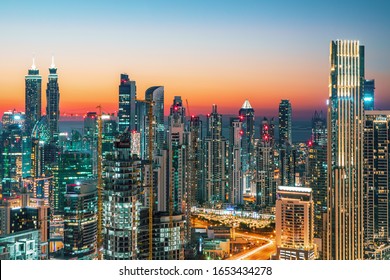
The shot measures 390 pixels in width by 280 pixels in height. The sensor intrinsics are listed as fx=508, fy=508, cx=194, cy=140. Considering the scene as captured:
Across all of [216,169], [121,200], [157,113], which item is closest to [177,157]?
[216,169]

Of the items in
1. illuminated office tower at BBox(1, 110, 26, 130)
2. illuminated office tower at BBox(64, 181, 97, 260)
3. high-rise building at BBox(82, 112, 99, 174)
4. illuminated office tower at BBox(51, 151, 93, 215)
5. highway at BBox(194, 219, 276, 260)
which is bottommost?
highway at BBox(194, 219, 276, 260)

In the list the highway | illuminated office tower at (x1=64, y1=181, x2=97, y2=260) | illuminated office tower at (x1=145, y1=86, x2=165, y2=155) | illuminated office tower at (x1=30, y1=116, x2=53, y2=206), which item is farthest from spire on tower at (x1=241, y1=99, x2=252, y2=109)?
illuminated office tower at (x1=30, y1=116, x2=53, y2=206)

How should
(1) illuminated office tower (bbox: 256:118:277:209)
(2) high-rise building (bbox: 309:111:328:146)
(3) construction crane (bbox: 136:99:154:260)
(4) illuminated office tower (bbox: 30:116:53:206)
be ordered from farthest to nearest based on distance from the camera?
(1) illuminated office tower (bbox: 256:118:277:209) < (4) illuminated office tower (bbox: 30:116:53:206) < (2) high-rise building (bbox: 309:111:328:146) < (3) construction crane (bbox: 136:99:154:260)

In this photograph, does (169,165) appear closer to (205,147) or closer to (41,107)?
(205,147)

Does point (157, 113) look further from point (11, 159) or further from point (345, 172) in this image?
point (345, 172)

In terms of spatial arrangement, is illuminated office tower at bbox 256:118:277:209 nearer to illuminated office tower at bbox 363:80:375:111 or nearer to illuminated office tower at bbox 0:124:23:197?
illuminated office tower at bbox 363:80:375:111

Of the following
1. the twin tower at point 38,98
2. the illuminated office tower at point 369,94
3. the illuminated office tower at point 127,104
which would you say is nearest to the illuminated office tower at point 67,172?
the twin tower at point 38,98
